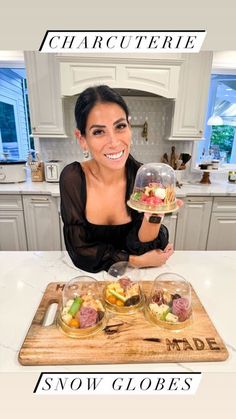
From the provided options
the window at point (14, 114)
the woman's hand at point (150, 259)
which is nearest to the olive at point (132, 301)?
the woman's hand at point (150, 259)

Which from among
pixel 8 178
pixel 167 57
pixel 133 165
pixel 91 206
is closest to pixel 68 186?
pixel 91 206

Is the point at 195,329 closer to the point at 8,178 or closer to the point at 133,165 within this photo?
the point at 133,165

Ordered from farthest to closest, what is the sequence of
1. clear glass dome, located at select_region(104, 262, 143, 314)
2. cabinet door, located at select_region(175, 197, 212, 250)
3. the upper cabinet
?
cabinet door, located at select_region(175, 197, 212, 250)
the upper cabinet
clear glass dome, located at select_region(104, 262, 143, 314)

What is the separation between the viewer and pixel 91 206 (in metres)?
1.16

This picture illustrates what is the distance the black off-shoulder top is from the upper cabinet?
1351 mm

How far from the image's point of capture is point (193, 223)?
246 centimetres

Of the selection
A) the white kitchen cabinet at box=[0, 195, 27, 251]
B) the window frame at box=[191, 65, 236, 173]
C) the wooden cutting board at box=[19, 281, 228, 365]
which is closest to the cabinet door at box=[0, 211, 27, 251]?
the white kitchen cabinet at box=[0, 195, 27, 251]

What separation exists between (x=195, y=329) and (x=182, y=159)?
7.02ft

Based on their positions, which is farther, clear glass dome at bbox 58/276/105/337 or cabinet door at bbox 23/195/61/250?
cabinet door at bbox 23/195/61/250

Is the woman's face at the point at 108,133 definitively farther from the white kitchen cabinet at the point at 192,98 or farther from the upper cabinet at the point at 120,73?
the white kitchen cabinet at the point at 192,98

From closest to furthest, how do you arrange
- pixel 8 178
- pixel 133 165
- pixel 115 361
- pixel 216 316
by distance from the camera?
1. pixel 115 361
2. pixel 216 316
3. pixel 133 165
4. pixel 8 178

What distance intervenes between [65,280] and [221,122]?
2626 millimetres

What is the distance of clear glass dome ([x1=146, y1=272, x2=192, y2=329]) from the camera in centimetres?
73

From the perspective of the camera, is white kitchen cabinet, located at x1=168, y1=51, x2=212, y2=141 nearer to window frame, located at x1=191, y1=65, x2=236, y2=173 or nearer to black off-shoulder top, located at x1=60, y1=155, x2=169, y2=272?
window frame, located at x1=191, y1=65, x2=236, y2=173
